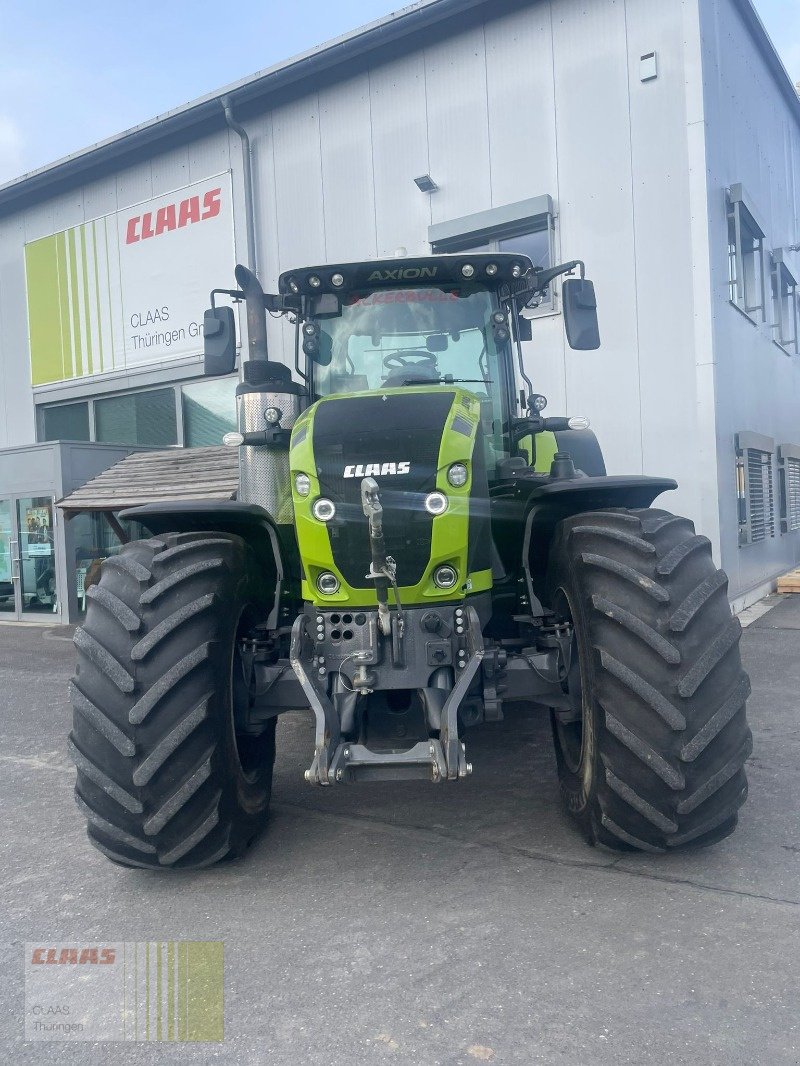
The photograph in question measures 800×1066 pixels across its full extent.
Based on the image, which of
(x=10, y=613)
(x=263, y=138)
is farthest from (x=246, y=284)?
(x=10, y=613)

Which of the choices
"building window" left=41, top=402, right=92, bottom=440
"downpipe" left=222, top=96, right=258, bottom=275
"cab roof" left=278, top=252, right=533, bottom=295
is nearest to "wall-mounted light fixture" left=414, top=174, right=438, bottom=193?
"downpipe" left=222, top=96, right=258, bottom=275

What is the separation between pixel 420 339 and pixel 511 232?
6.06 meters

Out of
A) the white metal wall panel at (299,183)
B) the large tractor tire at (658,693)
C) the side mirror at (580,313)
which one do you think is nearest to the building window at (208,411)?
the white metal wall panel at (299,183)

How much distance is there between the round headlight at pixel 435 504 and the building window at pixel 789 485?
10.4 m

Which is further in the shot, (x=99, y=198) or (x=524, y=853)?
(x=99, y=198)

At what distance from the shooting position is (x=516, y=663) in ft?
12.1

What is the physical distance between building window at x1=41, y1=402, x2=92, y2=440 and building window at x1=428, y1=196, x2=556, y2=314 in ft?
23.0

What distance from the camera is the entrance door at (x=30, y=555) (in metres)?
13.1

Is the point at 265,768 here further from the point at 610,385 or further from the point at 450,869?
the point at 610,385

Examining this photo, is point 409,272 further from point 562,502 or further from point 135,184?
point 135,184

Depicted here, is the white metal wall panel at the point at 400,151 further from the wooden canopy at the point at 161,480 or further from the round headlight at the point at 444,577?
the round headlight at the point at 444,577

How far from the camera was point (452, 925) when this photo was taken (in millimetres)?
3031

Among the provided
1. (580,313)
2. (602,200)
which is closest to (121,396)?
(602,200)

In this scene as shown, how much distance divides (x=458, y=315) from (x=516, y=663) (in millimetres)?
1841
